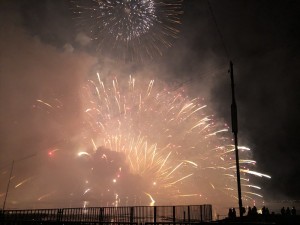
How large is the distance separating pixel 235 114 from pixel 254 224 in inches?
264

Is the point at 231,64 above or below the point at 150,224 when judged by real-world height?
above

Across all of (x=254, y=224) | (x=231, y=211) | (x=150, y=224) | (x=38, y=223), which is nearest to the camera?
(x=254, y=224)

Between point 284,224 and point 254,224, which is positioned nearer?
point 254,224

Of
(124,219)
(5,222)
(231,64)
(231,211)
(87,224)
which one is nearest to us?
(87,224)

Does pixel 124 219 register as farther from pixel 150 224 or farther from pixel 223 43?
pixel 223 43

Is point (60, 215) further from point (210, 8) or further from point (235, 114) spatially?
point (210, 8)

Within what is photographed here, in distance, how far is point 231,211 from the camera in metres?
22.4

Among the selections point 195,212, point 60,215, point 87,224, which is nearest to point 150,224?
point 87,224

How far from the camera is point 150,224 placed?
13359 mm

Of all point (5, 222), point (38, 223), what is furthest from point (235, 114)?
point (5, 222)

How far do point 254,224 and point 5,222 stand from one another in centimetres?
1610

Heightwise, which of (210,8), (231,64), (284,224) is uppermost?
(210,8)

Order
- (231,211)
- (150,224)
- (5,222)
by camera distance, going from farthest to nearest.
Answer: (231,211) → (5,222) → (150,224)

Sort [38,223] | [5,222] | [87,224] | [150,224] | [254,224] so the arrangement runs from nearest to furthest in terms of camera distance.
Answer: [254,224] < [150,224] < [87,224] < [38,223] < [5,222]
